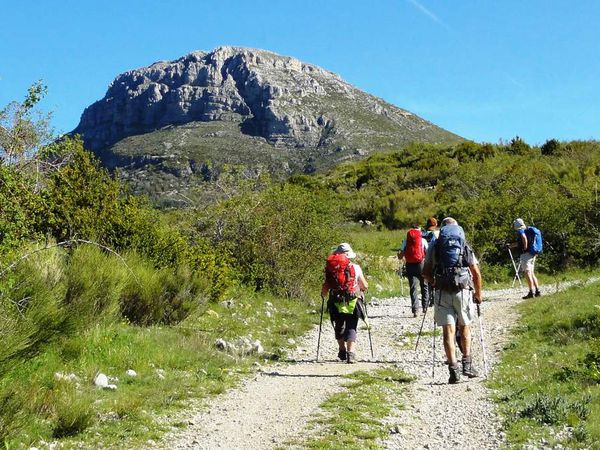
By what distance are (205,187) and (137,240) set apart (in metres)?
7.04

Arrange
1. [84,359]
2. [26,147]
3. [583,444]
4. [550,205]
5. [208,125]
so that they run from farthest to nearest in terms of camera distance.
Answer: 1. [208,125]
2. [550,205]
3. [26,147]
4. [84,359]
5. [583,444]

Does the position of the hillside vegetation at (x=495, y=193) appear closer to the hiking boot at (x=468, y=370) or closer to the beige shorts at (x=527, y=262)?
the beige shorts at (x=527, y=262)

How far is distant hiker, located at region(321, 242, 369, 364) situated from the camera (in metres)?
10.2

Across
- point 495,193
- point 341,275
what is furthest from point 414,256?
point 495,193

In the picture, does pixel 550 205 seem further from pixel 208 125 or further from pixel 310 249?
pixel 208 125

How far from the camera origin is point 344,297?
33.5 feet

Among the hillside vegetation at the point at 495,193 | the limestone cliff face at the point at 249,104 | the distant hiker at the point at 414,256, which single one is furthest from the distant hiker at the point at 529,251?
the limestone cliff face at the point at 249,104

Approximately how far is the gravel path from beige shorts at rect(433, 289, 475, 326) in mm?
871

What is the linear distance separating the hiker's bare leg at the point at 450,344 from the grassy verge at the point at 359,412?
29.9 inches

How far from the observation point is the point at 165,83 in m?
164

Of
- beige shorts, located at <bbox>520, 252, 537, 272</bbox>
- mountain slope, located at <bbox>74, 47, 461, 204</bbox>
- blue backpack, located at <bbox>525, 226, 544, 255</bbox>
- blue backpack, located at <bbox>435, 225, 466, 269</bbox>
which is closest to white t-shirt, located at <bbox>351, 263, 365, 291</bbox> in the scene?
blue backpack, located at <bbox>435, 225, 466, 269</bbox>

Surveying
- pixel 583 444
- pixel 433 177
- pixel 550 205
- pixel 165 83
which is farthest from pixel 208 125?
pixel 583 444

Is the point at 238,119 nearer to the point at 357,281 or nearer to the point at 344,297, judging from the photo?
the point at 357,281

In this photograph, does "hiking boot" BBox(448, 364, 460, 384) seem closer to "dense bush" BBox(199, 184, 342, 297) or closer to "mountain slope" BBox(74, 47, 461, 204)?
"dense bush" BBox(199, 184, 342, 297)
